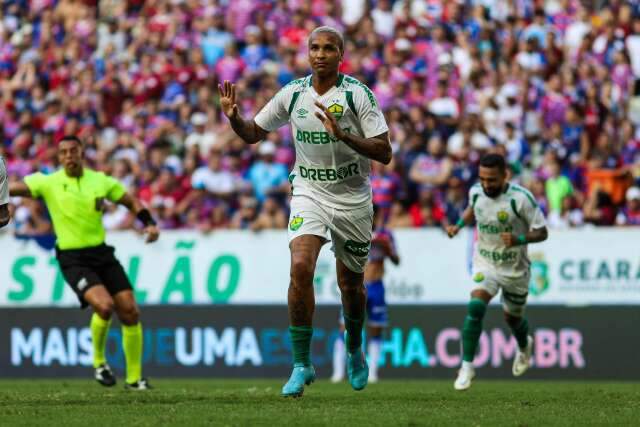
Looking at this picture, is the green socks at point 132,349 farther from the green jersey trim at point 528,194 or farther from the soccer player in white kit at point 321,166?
the green jersey trim at point 528,194

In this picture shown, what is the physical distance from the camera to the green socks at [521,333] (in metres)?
15.0

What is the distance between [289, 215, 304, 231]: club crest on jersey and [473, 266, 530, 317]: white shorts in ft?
14.0

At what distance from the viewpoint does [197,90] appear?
76.8 feet

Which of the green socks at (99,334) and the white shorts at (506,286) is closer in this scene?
the green socks at (99,334)

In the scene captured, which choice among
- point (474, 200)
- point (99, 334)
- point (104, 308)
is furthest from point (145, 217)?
point (474, 200)

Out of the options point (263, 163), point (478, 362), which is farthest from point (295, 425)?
point (263, 163)

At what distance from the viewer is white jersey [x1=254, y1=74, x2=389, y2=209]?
10.3m

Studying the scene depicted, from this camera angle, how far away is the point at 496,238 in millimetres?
14281

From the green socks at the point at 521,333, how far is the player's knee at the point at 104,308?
4434mm

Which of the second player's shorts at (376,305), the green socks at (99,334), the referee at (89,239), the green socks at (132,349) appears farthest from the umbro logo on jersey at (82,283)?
the second player's shorts at (376,305)

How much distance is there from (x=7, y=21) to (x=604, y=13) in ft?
38.0

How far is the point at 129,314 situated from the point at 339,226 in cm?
394

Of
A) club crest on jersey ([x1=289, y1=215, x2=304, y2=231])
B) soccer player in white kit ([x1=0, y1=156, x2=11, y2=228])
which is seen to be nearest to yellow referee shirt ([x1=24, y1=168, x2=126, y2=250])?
soccer player in white kit ([x1=0, y1=156, x2=11, y2=228])

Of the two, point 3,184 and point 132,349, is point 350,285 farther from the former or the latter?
point 132,349
